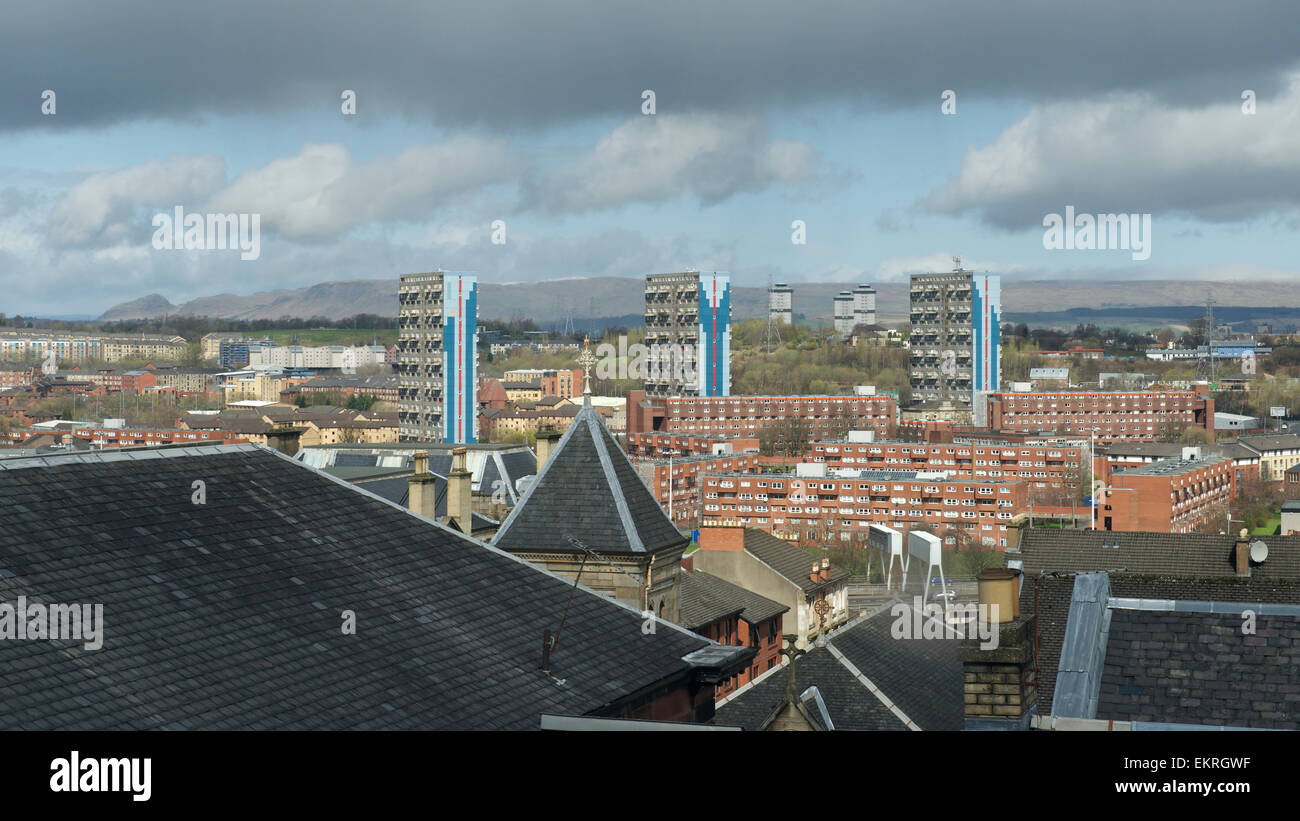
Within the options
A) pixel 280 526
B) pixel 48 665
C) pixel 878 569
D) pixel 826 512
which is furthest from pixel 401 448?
pixel 48 665

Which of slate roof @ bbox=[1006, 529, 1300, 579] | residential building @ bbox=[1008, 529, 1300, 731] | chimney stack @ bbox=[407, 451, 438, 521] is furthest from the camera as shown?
slate roof @ bbox=[1006, 529, 1300, 579]

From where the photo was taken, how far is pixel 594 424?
2623 cm

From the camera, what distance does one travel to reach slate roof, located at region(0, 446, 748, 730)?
14398 mm

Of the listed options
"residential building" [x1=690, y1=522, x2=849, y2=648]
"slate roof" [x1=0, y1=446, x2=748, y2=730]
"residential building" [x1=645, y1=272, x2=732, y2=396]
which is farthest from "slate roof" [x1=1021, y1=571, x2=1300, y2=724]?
"residential building" [x1=645, y1=272, x2=732, y2=396]

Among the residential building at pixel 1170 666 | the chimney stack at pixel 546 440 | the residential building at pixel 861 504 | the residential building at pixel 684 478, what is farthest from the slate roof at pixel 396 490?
the residential building at pixel 684 478

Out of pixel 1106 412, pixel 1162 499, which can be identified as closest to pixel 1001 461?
pixel 1162 499

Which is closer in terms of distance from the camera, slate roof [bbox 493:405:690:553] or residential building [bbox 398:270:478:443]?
slate roof [bbox 493:405:690:553]

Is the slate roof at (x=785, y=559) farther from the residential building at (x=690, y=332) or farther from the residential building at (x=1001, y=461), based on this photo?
the residential building at (x=690, y=332)

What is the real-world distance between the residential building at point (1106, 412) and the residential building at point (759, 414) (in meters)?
15.5

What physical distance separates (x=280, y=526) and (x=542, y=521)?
23.6ft

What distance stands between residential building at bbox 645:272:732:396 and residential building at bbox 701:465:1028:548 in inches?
2964

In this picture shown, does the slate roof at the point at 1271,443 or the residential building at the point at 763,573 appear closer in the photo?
the residential building at the point at 763,573

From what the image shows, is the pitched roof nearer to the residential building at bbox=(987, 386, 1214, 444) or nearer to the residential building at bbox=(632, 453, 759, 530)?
→ the residential building at bbox=(632, 453, 759, 530)

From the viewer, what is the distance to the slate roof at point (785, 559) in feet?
172
